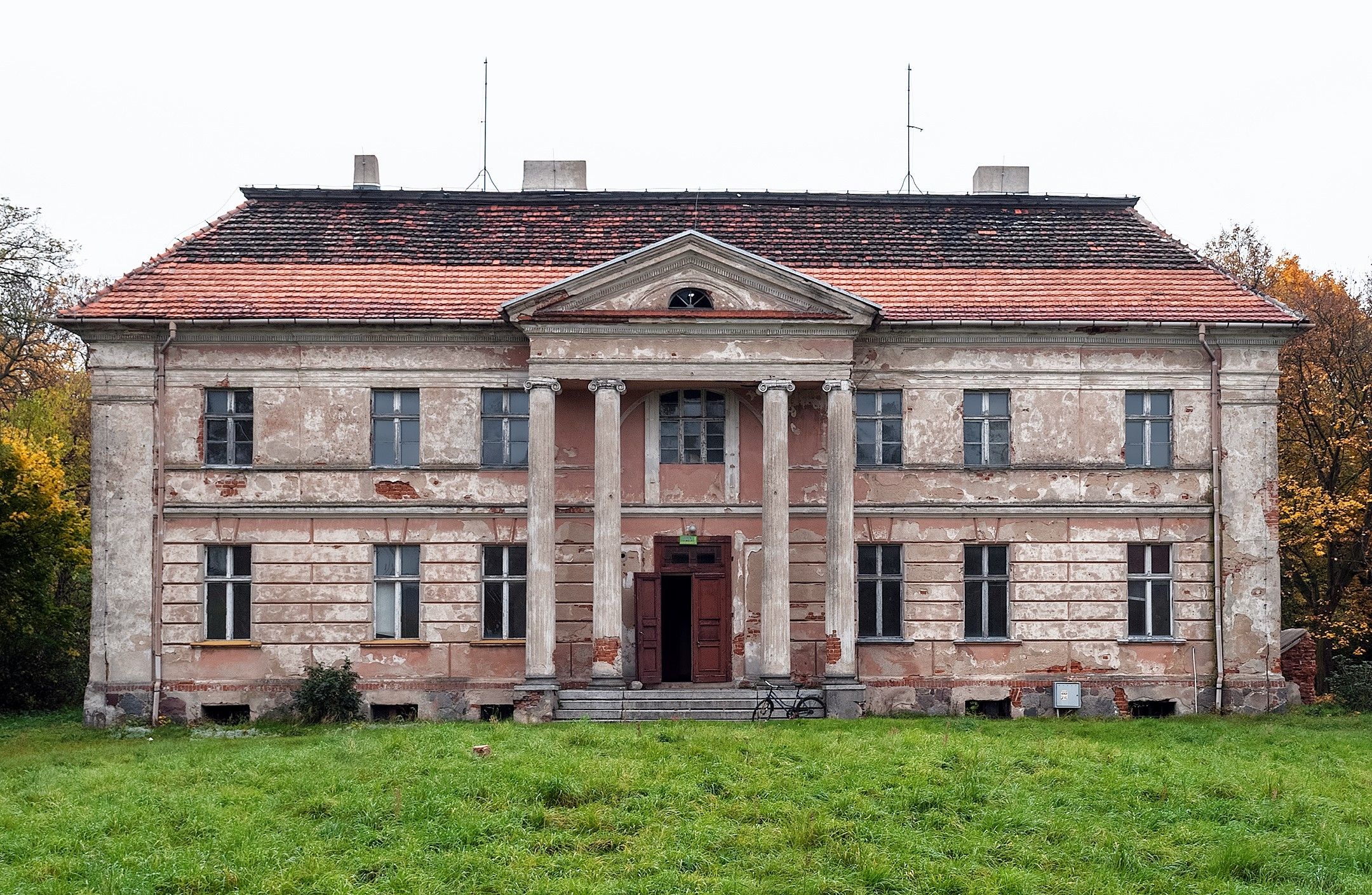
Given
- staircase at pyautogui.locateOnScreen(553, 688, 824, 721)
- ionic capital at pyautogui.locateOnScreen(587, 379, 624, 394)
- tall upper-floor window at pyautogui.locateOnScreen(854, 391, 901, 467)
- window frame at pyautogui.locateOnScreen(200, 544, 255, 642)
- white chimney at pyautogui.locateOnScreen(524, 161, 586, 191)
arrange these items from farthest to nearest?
white chimney at pyautogui.locateOnScreen(524, 161, 586, 191)
tall upper-floor window at pyautogui.locateOnScreen(854, 391, 901, 467)
window frame at pyautogui.locateOnScreen(200, 544, 255, 642)
ionic capital at pyautogui.locateOnScreen(587, 379, 624, 394)
staircase at pyautogui.locateOnScreen(553, 688, 824, 721)

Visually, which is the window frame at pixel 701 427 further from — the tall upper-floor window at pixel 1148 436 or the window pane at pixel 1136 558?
the window pane at pixel 1136 558

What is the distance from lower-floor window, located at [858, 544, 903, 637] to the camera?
25609mm

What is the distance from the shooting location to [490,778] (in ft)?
53.7

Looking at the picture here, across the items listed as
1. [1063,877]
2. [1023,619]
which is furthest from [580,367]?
[1063,877]

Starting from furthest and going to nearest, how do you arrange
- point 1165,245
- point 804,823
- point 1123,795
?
point 1165,245, point 1123,795, point 804,823

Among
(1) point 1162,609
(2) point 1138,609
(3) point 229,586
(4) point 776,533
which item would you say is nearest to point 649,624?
(4) point 776,533

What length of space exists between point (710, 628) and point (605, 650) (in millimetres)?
2580

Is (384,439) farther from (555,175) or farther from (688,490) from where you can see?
(555,175)

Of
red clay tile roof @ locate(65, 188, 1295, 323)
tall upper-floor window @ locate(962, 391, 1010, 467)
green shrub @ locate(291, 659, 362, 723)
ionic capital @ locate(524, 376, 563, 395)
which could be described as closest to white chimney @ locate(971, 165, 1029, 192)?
red clay tile roof @ locate(65, 188, 1295, 323)

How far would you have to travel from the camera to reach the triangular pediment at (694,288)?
79.0ft

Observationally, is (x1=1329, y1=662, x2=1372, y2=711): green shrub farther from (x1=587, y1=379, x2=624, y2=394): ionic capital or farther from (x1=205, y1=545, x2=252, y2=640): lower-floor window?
(x1=205, y1=545, x2=252, y2=640): lower-floor window

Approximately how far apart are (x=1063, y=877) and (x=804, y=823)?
8.86 ft

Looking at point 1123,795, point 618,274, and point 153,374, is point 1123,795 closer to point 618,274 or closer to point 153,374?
point 618,274

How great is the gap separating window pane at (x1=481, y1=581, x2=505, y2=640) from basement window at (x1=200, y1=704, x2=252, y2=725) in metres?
4.47
